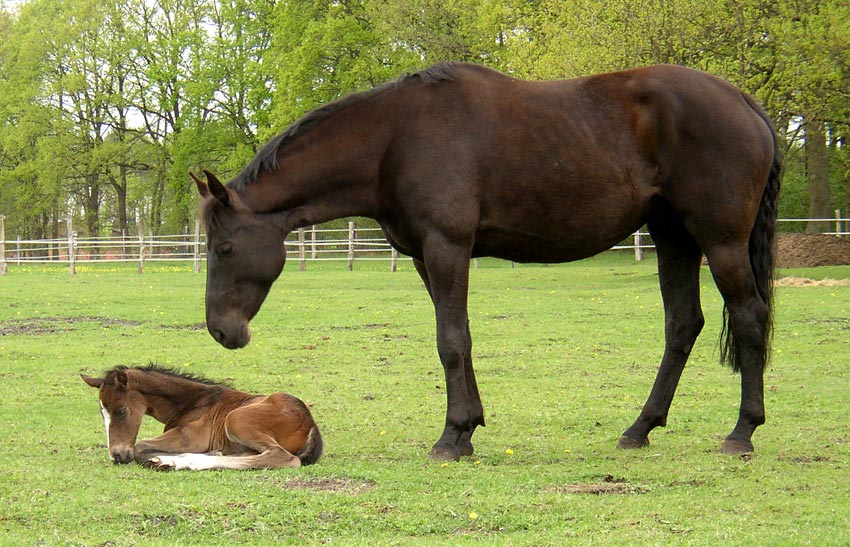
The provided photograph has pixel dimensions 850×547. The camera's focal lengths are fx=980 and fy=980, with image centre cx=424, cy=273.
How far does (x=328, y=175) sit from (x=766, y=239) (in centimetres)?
317

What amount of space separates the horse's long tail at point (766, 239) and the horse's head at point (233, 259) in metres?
3.40

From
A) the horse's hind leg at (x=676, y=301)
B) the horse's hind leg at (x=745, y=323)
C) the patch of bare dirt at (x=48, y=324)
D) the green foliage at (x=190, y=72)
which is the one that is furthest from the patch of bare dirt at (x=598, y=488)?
the green foliage at (x=190, y=72)

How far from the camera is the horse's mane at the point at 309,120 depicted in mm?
6727

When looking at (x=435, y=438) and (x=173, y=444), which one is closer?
(x=173, y=444)

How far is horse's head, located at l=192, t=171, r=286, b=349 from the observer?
657cm

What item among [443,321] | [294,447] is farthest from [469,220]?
[294,447]

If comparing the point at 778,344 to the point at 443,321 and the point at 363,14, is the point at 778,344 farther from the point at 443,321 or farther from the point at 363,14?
the point at 363,14

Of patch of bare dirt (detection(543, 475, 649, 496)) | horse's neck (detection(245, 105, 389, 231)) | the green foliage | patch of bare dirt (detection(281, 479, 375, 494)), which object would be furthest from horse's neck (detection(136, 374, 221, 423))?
the green foliage

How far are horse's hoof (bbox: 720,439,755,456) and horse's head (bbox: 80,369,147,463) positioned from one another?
3.96m

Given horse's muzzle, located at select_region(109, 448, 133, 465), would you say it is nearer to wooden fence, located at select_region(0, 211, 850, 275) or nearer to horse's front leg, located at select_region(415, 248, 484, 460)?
horse's front leg, located at select_region(415, 248, 484, 460)

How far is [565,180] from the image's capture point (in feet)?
22.0

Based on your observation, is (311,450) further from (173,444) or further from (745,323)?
(745,323)

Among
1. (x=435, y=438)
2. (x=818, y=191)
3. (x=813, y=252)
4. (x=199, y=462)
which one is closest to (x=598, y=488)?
(x=435, y=438)

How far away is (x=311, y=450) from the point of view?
6430 millimetres
